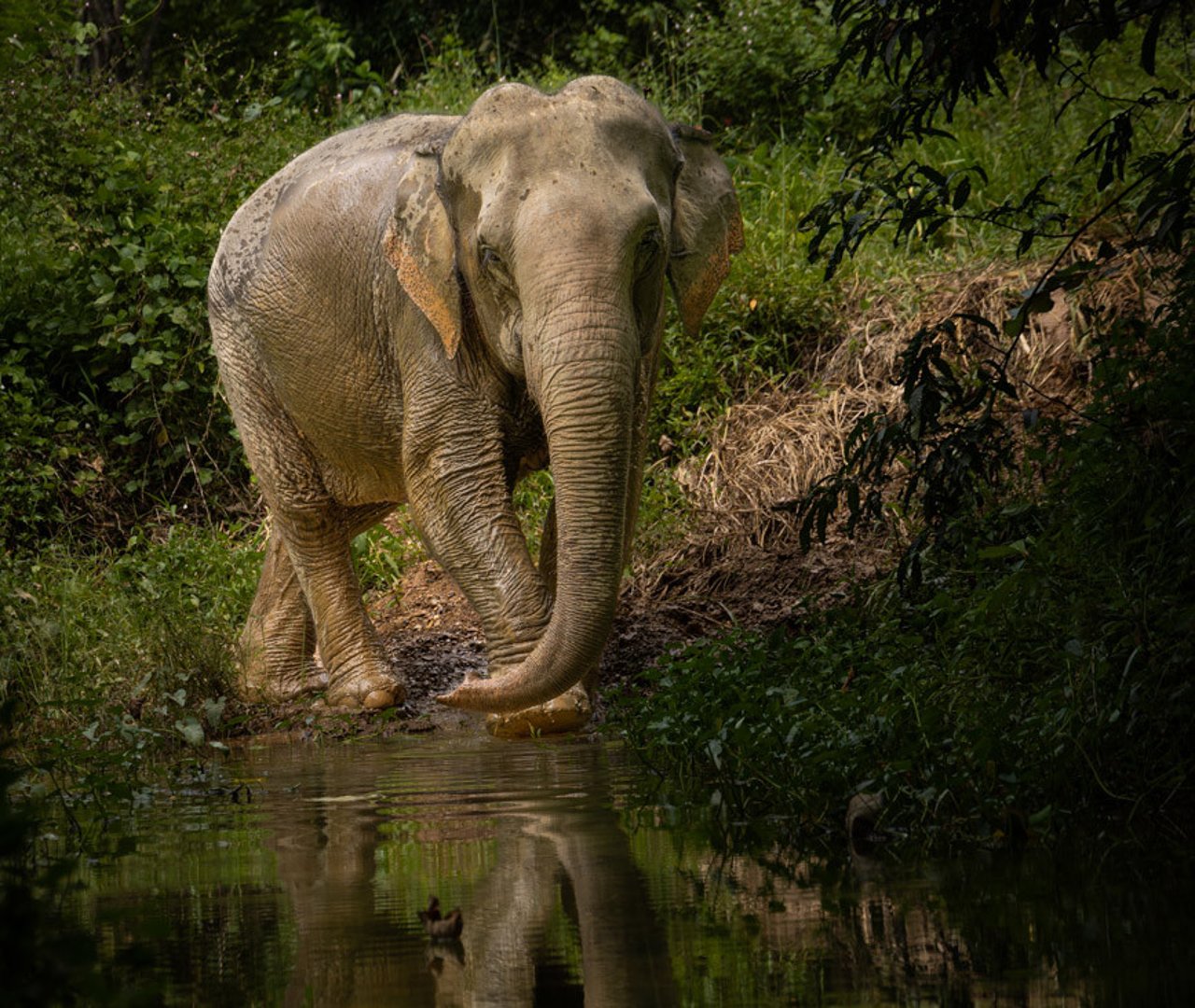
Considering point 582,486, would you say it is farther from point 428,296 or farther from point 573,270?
point 428,296

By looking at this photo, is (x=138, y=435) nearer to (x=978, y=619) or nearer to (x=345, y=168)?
Answer: (x=345, y=168)

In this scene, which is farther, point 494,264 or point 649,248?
point 494,264

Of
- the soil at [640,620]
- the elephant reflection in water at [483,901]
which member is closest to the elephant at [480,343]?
the soil at [640,620]

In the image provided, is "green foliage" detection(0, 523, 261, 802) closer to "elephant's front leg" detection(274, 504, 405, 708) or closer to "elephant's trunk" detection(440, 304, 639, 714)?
"elephant's front leg" detection(274, 504, 405, 708)

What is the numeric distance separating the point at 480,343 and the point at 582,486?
1.24 metres

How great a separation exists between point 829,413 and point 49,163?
6786mm

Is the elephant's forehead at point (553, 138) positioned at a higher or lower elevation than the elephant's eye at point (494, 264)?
higher

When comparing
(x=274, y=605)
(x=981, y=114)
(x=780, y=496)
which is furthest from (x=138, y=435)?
(x=981, y=114)

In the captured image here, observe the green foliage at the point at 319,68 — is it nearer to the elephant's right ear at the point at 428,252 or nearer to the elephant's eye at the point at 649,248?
the elephant's right ear at the point at 428,252

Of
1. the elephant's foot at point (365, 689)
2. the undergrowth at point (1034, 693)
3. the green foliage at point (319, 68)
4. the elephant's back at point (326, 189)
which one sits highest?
the green foliage at point (319, 68)

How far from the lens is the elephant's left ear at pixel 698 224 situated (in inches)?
316

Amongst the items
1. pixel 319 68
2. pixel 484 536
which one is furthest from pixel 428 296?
pixel 319 68

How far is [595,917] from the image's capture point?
3.50 m

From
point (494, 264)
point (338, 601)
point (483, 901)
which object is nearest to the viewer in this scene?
point (483, 901)
